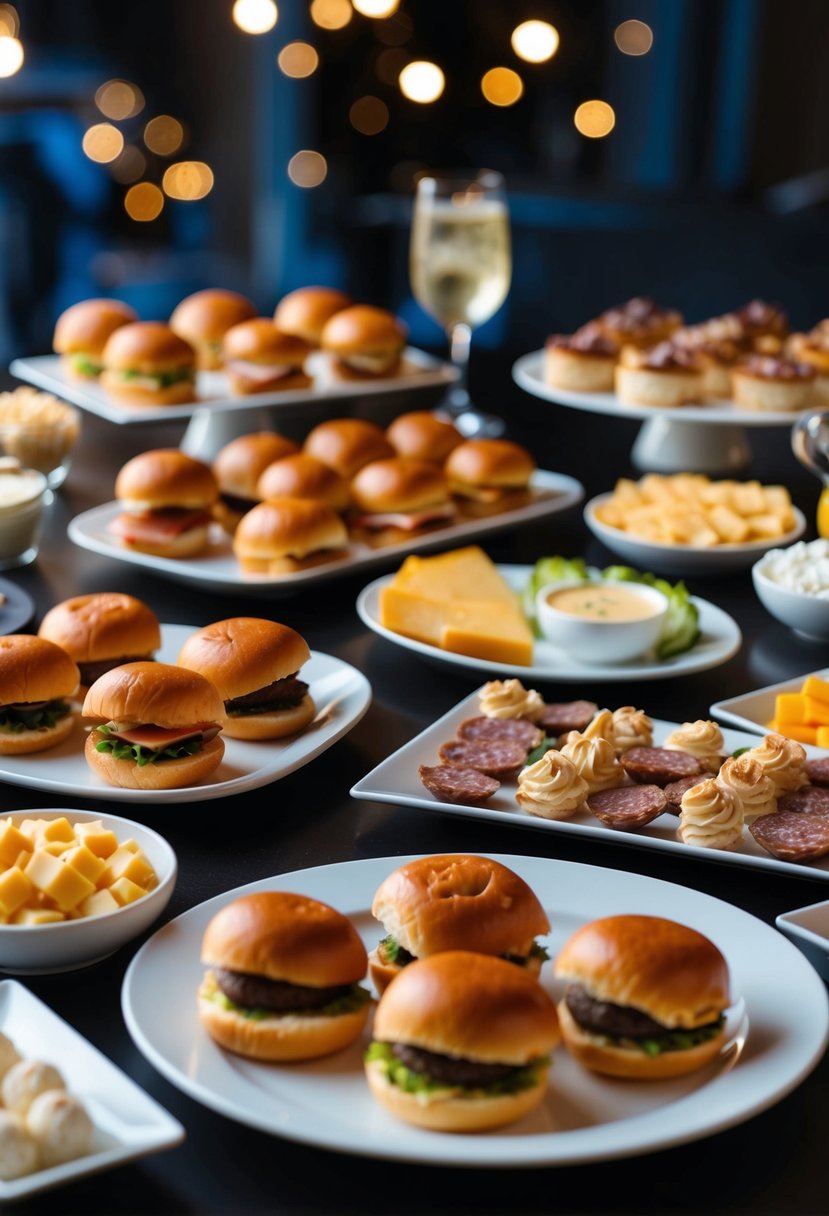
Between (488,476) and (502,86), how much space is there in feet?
23.2

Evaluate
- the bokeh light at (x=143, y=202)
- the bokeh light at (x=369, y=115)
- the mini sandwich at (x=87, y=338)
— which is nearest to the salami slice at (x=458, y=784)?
the mini sandwich at (x=87, y=338)

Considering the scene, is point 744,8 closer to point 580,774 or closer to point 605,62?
point 605,62

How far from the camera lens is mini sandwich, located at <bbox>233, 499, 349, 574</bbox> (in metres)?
2.39

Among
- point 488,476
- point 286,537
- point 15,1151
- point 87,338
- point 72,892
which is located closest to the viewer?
point 15,1151

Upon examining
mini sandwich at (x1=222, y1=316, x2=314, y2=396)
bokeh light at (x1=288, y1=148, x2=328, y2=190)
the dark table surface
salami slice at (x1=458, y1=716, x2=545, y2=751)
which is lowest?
the dark table surface

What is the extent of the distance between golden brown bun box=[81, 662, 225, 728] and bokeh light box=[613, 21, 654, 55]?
7596 mm

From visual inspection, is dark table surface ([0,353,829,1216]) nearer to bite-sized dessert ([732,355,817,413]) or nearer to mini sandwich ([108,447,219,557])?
mini sandwich ([108,447,219,557])

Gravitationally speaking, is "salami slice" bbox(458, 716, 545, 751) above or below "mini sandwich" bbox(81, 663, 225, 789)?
below

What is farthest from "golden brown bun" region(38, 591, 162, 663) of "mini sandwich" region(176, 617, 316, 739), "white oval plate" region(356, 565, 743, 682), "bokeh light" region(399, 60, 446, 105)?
"bokeh light" region(399, 60, 446, 105)

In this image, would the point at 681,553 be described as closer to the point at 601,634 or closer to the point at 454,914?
the point at 601,634

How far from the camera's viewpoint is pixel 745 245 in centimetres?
557

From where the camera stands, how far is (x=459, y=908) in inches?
49.5

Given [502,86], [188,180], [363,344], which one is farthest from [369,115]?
[363,344]

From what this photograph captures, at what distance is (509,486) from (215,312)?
3.63 ft
